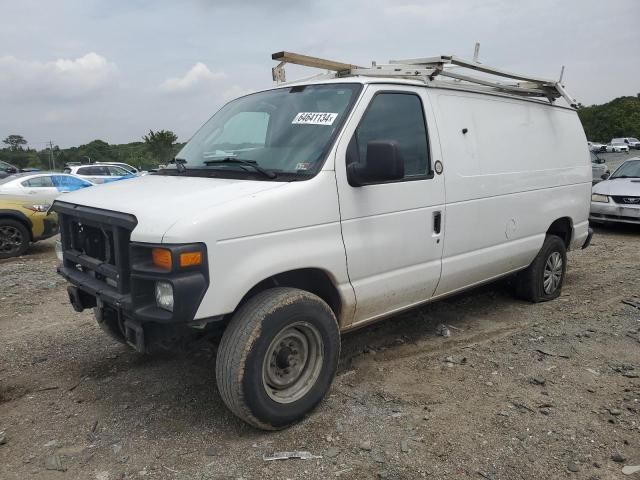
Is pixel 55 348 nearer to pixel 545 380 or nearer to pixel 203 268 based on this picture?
pixel 203 268

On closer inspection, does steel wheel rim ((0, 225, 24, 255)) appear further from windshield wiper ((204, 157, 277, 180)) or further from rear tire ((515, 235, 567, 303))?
rear tire ((515, 235, 567, 303))

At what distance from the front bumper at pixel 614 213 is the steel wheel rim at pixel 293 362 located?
8.71 m

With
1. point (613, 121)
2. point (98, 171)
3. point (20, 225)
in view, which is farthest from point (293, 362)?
point (613, 121)

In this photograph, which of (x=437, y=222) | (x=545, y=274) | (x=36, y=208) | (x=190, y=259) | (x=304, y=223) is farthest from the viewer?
(x=36, y=208)

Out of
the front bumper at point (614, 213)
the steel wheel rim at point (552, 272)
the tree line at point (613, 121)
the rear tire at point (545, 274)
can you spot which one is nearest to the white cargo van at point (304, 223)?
the rear tire at point (545, 274)

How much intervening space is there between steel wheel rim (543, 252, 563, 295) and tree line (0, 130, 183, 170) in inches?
1522

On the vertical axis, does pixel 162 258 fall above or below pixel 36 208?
below

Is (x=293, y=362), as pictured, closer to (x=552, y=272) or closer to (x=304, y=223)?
(x=304, y=223)

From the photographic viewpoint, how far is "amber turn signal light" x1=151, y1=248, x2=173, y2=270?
2.67 meters

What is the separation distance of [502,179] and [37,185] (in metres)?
9.71

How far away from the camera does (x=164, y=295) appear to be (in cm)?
274

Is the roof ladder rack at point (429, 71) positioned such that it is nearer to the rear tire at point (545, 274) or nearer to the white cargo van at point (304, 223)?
the white cargo van at point (304, 223)

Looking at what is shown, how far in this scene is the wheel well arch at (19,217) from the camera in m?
8.93

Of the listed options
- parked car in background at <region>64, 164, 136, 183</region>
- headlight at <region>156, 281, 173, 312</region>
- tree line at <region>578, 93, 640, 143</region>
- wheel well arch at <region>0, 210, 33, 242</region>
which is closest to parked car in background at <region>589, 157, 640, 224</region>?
headlight at <region>156, 281, 173, 312</region>
